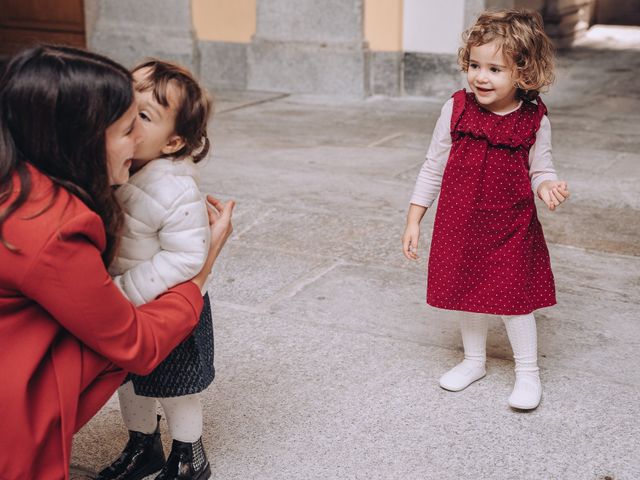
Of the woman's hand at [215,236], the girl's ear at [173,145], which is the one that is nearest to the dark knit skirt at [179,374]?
the woman's hand at [215,236]

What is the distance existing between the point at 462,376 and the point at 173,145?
1.26m

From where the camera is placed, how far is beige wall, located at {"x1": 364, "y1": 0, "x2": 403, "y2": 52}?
798 cm

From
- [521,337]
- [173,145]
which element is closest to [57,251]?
[173,145]

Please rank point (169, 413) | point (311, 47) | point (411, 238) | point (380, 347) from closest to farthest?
point (169, 413)
point (411, 238)
point (380, 347)
point (311, 47)

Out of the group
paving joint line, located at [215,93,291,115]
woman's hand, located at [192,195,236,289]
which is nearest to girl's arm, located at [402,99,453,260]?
woman's hand, located at [192,195,236,289]

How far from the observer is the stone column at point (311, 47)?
26.6ft

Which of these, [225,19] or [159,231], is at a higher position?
[159,231]

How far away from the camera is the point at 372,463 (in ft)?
8.21

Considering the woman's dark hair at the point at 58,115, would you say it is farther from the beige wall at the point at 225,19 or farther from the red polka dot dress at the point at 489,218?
the beige wall at the point at 225,19

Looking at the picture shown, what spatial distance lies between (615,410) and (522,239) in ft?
1.83

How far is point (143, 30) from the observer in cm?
902

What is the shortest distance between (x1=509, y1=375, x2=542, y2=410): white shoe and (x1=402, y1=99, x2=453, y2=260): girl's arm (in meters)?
0.48

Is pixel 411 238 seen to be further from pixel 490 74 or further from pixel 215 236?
pixel 215 236

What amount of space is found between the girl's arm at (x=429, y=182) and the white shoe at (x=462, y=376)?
14.8 inches
